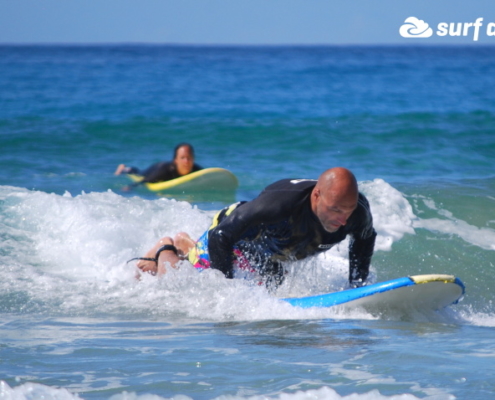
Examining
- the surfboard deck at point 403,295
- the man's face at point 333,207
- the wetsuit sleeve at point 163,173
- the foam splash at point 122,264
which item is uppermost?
the man's face at point 333,207

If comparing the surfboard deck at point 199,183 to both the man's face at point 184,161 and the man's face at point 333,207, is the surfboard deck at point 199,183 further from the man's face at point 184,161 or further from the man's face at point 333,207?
the man's face at point 333,207

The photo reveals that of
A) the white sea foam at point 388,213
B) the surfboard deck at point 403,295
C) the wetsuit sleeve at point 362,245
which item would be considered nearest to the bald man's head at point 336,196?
the wetsuit sleeve at point 362,245

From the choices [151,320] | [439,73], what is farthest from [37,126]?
[439,73]

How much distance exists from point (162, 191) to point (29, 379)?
6871 millimetres

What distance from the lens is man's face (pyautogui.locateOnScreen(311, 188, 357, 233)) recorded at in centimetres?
379

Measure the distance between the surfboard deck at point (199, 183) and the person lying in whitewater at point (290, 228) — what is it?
15.7 ft

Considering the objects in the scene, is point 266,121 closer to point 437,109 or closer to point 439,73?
point 437,109

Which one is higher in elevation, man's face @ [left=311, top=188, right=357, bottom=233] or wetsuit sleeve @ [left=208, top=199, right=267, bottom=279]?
man's face @ [left=311, top=188, right=357, bottom=233]

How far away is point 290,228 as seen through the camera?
416cm

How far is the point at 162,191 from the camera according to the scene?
32.1 feet

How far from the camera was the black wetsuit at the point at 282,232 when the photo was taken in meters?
4.02

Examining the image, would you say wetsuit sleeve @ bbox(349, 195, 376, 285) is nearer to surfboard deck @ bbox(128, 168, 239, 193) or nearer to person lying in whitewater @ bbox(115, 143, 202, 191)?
surfboard deck @ bbox(128, 168, 239, 193)

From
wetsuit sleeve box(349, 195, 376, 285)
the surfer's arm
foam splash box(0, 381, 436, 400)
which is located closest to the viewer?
foam splash box(0, 381, 436, 400)

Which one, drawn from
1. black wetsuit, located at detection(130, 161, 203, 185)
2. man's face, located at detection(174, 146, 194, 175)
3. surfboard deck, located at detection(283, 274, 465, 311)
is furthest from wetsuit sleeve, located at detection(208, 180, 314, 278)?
black wetsuit, located at detection(130, 161, 203, 185)
